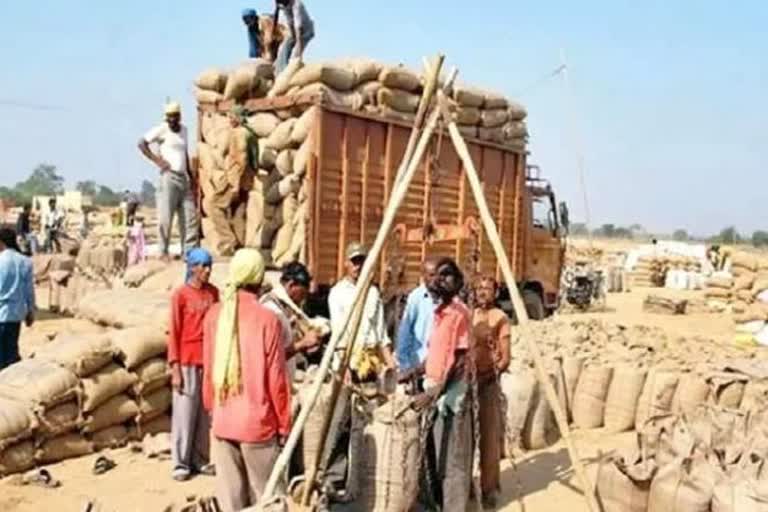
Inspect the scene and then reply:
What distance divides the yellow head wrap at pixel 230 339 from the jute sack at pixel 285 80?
5.65 metres

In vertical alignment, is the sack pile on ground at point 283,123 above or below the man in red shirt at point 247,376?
above

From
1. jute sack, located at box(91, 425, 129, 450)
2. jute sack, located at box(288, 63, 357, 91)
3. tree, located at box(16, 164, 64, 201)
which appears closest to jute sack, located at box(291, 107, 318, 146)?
jute sack, located at box(288, 63, 357, 91)

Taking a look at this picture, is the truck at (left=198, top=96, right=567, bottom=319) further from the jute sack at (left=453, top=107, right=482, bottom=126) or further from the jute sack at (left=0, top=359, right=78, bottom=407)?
the jute sack at (left=0, top=359, right=78, bottom=407)

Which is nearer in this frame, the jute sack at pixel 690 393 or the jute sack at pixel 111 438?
the jute sack at pixel 111 438

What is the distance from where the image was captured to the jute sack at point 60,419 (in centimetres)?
613

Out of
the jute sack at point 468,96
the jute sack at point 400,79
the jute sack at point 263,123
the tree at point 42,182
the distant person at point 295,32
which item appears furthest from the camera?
the tree at point 42,182

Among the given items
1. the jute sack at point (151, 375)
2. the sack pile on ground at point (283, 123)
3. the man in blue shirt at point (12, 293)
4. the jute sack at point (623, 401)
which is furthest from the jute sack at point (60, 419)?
the jute sack at point (623, 401)

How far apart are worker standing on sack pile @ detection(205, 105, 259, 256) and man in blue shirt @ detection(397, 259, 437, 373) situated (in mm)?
4241

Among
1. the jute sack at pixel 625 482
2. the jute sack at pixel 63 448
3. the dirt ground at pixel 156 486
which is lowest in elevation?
the dirt ground at pixel 156 486

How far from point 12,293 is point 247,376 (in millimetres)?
3724

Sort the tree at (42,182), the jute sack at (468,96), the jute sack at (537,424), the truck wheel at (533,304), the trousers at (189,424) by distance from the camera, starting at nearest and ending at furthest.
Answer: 1. the trousers at (189,424)
2. the jute sack at (537,424)
3. the jute sack at (468,96)
4. the truck wheel at (533,304)
5. the tree at (42,182)

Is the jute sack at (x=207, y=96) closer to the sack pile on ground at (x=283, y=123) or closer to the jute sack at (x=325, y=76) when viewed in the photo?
the sack pile on ground at (x=283, y=123)

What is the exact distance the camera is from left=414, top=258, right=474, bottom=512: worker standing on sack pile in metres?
5.16

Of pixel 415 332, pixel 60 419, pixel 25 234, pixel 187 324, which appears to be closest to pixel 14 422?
pixel 60 419
